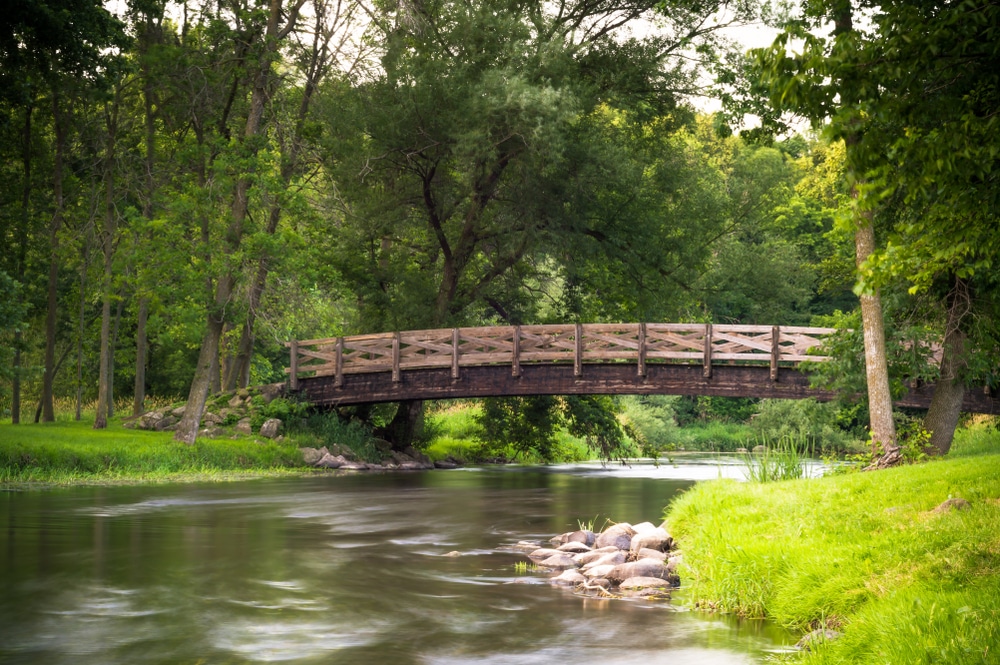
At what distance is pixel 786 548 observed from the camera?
9.66m

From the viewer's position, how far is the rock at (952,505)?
31.5 ft

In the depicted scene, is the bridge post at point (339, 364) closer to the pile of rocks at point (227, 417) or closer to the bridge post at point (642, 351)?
the pile of rocks at point (227, 417)

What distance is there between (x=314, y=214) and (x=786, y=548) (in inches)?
758

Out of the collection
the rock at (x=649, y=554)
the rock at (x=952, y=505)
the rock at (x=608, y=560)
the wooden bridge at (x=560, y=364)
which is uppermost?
the wooden bridge at (x=560, y=364)

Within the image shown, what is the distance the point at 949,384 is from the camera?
1742 centimetres

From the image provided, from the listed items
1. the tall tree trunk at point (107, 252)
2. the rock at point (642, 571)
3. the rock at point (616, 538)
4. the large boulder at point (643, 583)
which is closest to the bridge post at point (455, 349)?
the tall tree trunk at point (107, 252)

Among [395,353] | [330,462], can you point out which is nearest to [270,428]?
[330,462]

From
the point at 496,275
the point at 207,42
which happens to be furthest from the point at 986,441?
the point at 207,42

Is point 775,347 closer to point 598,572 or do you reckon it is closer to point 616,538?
point 616,538

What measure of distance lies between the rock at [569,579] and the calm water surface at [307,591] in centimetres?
16

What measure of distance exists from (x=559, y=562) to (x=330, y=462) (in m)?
18.2

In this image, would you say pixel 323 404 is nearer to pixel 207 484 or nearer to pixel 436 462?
pixel 436 462

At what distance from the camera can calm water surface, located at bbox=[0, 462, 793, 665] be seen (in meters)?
7.92

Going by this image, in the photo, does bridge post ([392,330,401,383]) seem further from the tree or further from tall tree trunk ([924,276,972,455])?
tall tree trunk ([924,276,972,455])
